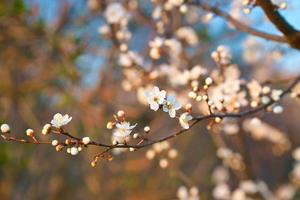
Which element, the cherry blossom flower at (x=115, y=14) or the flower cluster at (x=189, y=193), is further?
the flower cluster at (x=189, y=193)

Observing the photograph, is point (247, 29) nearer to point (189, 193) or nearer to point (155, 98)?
point (155, 98)

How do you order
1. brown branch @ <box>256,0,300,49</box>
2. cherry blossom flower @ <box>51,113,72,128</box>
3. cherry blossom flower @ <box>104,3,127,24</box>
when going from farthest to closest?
cherry blossom flower @ <box>104,3,127,24</box>, brown branch @ <box>256,0,300,49</box>, cherry blossom flower @ <box>51,113,72,128</box>

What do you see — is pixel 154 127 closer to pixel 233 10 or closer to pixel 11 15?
pixel 11 15

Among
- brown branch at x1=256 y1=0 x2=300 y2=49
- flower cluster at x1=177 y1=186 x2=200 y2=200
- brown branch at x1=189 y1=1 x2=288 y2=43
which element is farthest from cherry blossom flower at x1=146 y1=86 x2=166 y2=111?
flower cluster at x1=177 y1=186 x2=200 y2=200

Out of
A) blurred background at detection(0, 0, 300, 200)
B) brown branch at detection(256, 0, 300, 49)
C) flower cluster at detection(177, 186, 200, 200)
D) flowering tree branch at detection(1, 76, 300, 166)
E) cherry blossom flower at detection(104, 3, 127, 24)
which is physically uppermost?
blurred background at detection(0, 0, 300, 200)

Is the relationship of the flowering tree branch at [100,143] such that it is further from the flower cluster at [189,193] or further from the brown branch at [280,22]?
the flower cluster at [189,193]

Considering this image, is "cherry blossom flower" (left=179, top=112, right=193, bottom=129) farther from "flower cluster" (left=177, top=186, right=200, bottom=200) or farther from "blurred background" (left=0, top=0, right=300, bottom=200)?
"blurred background" (left=0, top=0, right=300, bottom=200)

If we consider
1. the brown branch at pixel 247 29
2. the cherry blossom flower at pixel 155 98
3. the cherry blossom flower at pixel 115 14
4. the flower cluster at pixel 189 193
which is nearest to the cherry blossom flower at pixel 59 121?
the cherry blossom flower at pixel 155 98
